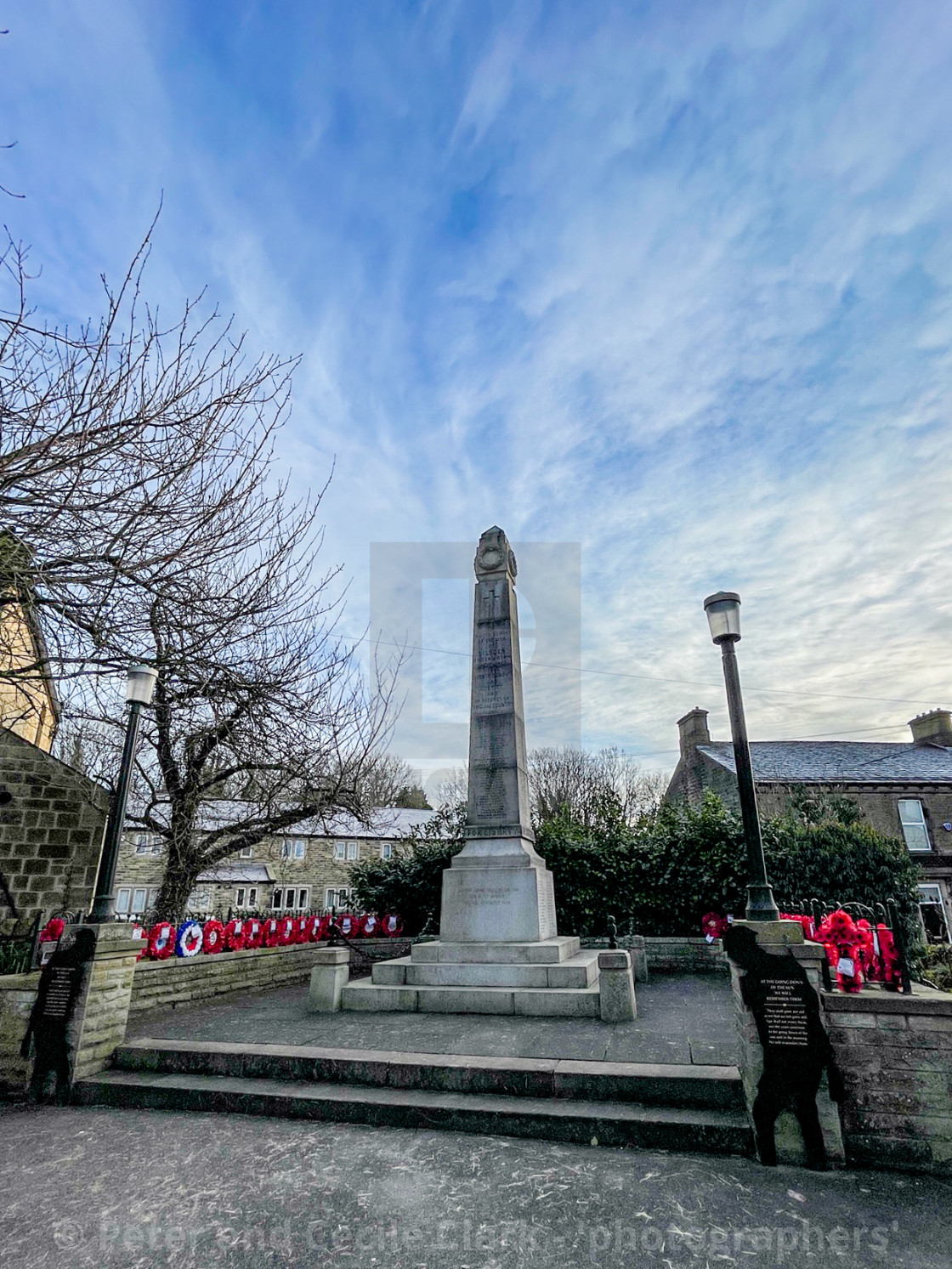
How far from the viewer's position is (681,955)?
11.3 meters

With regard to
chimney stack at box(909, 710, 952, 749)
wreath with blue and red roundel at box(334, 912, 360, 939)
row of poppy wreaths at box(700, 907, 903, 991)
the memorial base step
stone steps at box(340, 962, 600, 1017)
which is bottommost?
the memorial base step

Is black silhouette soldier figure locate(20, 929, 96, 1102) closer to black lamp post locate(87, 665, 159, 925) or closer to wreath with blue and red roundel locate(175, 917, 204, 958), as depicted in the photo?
black lamp post locate(87, 665, 159, 925)

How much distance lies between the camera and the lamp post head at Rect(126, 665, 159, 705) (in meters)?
6.30

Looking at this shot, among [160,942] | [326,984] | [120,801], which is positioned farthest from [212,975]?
[120,801]

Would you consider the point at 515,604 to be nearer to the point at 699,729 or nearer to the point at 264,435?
the point at 264,435

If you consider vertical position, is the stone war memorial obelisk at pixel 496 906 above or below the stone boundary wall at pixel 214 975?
above

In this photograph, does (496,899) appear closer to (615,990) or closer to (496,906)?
(496,906)

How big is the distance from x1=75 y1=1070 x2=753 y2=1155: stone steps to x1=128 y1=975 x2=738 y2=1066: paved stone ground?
665mm

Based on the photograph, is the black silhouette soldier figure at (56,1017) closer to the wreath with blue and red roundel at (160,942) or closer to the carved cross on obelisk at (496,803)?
the wreath with blue and red roundel at (160,942)

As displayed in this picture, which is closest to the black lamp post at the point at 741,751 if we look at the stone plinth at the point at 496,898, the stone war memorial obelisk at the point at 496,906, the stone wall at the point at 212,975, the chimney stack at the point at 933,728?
the stone war memorial obelisk at the point at 496,906

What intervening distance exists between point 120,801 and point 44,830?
6.40m

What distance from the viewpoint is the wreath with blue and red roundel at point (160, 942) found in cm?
861

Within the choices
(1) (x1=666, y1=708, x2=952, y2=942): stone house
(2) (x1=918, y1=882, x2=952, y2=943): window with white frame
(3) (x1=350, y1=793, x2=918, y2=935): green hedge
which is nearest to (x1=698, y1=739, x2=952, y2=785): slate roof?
(1) (x1=666, y1=708, x2=952, y2=942): stone house

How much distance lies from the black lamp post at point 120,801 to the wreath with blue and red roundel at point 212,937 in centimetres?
368
